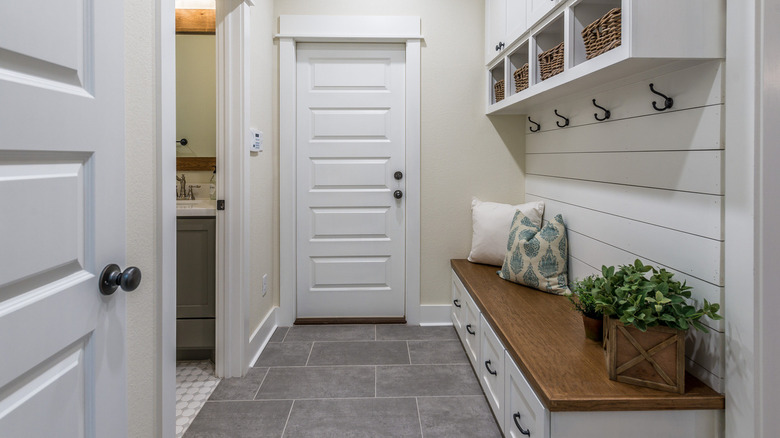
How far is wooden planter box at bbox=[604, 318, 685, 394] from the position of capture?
4.32 ft

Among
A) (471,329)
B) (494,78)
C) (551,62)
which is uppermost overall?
(494,78)

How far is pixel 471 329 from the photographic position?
250 cm

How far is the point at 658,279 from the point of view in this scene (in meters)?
1.43

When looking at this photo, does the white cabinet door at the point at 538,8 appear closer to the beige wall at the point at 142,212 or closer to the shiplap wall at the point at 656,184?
the shiplap wall at the point at 656,184

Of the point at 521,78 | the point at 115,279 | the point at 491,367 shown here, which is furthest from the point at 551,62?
the point at 115,279

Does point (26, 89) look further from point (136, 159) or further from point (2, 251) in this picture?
point (136, 159)

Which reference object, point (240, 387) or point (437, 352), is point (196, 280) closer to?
point (240, 387)

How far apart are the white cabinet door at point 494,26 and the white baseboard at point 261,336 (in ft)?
7.17

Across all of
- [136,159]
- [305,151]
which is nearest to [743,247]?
[136,159]

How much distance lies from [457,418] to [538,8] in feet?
6.13

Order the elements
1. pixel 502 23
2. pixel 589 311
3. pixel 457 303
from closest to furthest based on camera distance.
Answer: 1. pixel 589 311
2. pixel 502 23
3. pixel 457 303

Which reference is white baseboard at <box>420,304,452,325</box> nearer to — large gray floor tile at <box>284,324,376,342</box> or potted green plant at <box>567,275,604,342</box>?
large gray floor tile at <box>284,324,376,342</box>

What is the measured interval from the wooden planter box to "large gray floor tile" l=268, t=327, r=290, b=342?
2.06 m

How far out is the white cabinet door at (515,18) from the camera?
2283 mm
